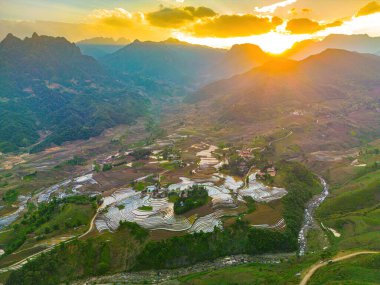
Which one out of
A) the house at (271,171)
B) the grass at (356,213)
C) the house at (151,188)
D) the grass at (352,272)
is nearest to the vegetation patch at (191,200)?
the house at (151,188)

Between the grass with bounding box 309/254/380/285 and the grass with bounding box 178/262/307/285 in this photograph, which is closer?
the grass with bounding box 309/254/380/285

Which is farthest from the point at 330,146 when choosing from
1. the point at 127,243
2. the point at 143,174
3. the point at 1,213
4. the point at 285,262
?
the point at 1,213

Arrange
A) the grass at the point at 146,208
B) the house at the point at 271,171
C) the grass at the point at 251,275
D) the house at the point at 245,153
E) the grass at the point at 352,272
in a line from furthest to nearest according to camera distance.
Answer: the house at the point at 245,153, the house at the point at 271,171, the grass at the point at 146,208, the grass at the point at 251,275, the grass at the point at 352,272

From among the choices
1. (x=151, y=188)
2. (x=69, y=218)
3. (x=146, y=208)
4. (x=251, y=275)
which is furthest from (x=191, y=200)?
(x=251, y=275)

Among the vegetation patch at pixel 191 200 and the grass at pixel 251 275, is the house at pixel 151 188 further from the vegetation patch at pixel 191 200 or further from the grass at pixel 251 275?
the grass at pixel 251 275

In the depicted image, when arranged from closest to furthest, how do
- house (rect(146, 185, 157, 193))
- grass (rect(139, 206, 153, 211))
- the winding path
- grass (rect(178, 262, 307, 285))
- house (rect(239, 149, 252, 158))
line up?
the winding path → grass (rect(178, 262, 307, 285)) → grass (rect(139, 206, 153, 211)) → house (rect(146, 185, 157, 193)) → house (rect(239, 149, 252, 158))

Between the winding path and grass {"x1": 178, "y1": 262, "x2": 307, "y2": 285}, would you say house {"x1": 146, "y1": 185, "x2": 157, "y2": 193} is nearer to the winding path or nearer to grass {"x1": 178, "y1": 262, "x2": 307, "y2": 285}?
grass {"x1": 178, "y1": 262, "x2": 307, "y2": 285}

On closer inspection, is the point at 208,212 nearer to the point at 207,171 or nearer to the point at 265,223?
the point at 265,223

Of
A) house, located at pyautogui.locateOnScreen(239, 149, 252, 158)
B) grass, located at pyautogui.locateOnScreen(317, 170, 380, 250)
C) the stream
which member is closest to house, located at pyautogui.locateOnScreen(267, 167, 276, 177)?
the stream
